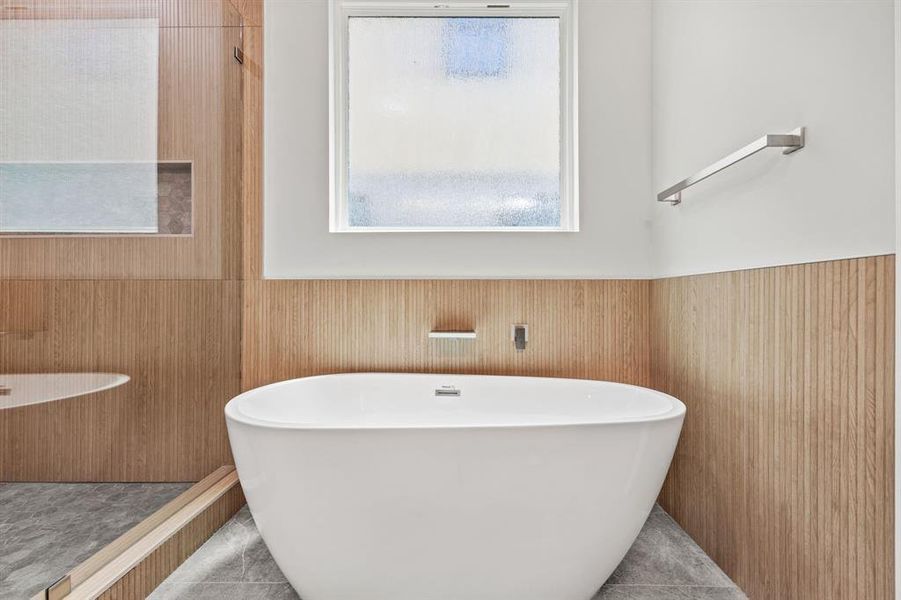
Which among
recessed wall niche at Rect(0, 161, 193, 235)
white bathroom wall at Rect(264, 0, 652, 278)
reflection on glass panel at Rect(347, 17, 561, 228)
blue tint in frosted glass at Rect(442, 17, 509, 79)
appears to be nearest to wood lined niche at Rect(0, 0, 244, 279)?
recessed wall niche at Rect(0, 161, 193, 235)

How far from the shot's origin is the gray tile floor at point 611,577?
4.23ft

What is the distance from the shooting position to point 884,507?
35.5 inches

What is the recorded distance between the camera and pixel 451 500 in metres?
1.08

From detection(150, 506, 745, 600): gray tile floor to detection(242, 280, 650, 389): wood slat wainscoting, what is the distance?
0.62 metres

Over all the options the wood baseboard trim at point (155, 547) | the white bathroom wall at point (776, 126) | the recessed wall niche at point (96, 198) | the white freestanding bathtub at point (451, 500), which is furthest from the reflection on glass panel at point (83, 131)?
the white bathroom wall at point (776, 126)

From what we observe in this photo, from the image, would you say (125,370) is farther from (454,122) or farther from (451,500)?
(454,122)

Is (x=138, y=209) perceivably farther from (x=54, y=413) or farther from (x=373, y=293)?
(x=373, y=293)

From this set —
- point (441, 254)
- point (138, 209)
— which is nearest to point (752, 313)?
point (441, 254)

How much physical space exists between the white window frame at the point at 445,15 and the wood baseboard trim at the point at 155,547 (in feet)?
3.62

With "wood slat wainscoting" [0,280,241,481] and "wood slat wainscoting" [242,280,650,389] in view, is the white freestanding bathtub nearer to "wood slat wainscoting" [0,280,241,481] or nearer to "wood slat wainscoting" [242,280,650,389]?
"wood slat wainscoting" [0,280,241,481]

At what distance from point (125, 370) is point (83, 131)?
70cm

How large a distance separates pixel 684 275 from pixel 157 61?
1.94 meters

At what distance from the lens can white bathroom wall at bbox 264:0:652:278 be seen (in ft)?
6.35

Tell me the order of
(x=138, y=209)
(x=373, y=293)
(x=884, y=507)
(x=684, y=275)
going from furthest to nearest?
(x=373, y=293)
(x=684, y=275)
(x=138, y=209)
(x=884, y=507)
